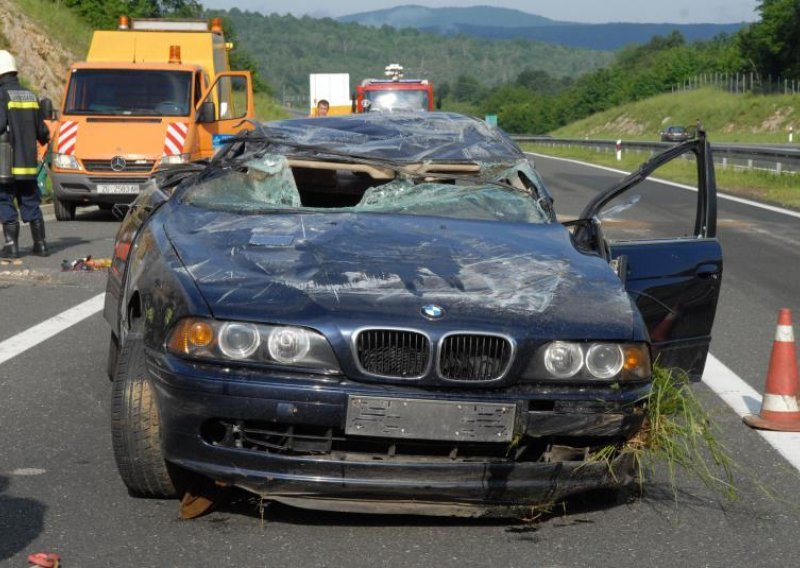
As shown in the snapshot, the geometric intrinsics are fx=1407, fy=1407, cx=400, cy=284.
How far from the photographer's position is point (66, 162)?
1847 cm

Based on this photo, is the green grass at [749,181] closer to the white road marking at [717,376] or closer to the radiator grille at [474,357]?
the white road marking at [717,376]

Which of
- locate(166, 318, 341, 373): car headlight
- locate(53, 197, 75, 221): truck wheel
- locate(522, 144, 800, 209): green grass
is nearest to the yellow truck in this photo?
locate(53, 197, 75, 221): truck wheel

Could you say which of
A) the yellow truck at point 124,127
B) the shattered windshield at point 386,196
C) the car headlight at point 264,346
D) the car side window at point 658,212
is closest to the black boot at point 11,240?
the yellow truck at point 124,127

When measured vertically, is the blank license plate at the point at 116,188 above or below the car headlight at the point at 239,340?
below

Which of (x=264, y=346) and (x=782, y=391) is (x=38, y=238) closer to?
(x=782, y=391)

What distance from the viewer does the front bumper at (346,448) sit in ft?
15.1

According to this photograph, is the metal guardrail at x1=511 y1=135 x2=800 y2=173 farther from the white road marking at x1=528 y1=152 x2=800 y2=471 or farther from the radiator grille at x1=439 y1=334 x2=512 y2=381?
the radiator grille at x1=439 y1=334 x2=512 y2=381

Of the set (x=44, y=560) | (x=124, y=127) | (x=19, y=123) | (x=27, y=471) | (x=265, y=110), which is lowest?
(x=265, y=110)

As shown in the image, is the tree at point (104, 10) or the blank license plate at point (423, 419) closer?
the blank license plate at point (423, 419)

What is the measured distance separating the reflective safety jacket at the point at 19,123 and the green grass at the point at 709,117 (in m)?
63.4

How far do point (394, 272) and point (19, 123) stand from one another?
9252 mm

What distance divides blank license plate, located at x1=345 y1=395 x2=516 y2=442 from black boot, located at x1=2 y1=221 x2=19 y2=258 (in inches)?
374

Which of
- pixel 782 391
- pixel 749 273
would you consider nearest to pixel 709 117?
pixel 749 273

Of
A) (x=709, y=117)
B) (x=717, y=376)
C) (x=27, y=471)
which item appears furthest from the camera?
(x=709, y=117)
